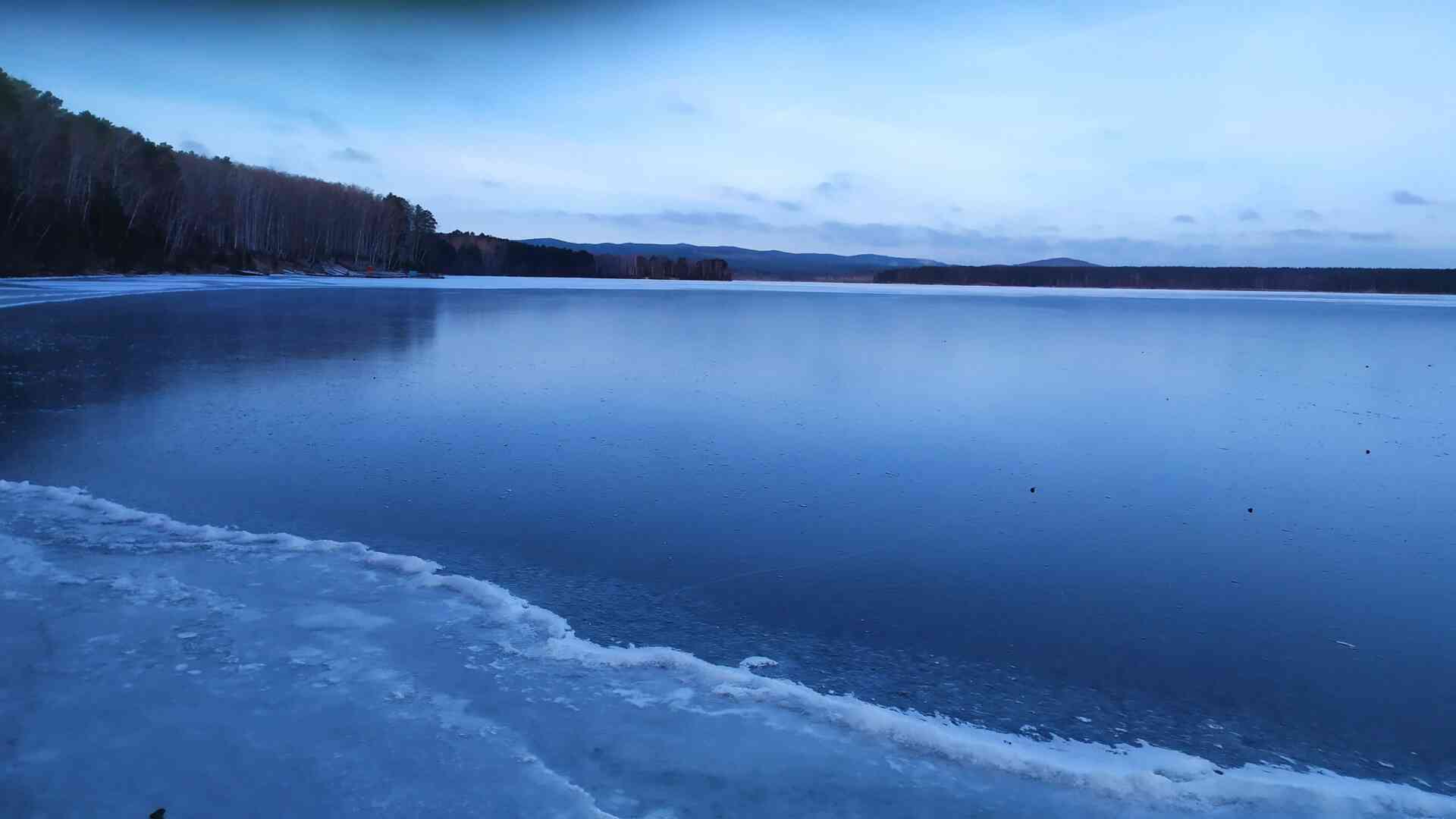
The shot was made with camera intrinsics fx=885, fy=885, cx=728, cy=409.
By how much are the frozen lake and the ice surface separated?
1 centimetres

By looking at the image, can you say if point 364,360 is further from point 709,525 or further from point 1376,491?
point 1376,491

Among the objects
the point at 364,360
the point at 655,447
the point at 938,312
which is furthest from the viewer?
the point at 938,312

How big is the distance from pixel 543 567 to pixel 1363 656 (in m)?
3.17

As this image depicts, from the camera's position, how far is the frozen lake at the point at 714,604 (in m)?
2.35

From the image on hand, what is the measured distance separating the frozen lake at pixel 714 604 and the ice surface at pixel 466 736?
1cm

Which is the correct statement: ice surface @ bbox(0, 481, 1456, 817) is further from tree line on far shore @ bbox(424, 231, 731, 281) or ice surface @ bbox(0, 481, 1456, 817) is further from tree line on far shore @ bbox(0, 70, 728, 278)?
tree line on far shore @ bbox(424, 231, 731, 281)

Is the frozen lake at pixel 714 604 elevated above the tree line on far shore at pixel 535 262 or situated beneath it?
situated beneath

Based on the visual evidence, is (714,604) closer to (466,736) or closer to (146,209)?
(466,736)

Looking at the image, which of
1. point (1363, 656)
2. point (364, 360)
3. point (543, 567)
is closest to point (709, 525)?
point (543, 567)

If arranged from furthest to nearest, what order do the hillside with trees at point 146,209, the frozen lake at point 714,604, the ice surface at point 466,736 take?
the hillside with trees at point 146,209, the frozen lake at point 714,604, the ice surface at point 466,736

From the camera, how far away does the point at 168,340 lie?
11922 mm

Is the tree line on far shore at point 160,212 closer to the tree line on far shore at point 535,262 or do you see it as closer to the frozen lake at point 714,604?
the tree line on far shore at point 535,262

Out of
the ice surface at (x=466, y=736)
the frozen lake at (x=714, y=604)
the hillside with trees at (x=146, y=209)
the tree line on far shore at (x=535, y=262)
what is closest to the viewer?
the ice surface at (x=466, y=736)

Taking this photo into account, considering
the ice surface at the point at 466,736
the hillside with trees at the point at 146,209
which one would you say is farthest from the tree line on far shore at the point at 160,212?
the ice surface at the point at 466,736
